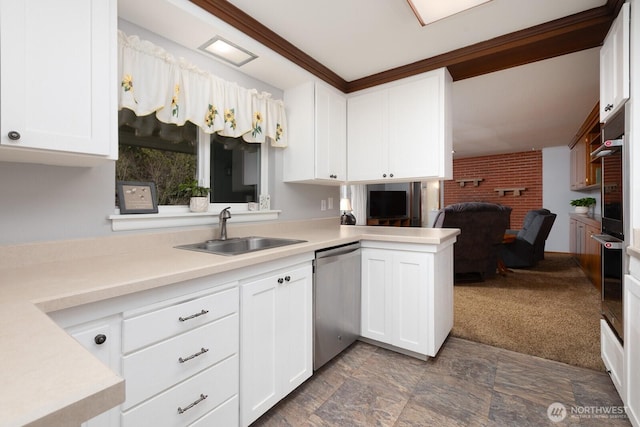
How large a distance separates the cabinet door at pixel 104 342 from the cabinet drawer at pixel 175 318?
0.09 ft

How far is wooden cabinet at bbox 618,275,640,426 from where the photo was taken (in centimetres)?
139

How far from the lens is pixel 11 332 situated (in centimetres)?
67

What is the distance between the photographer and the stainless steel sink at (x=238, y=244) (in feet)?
6.19

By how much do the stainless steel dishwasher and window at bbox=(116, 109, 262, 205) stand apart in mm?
928

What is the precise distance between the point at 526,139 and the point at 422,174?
4.72 meters

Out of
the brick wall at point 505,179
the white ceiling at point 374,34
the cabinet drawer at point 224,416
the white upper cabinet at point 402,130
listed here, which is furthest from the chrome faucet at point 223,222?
the brick wall at point 505,179

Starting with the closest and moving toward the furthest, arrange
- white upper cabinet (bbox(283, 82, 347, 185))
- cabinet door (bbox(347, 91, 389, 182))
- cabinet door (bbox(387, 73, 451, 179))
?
cabinet door (bbox(387, 73, 451, 179)) → white upper cabinet (bbox(283, 82, 347, 185)) → cabinet door (bbox(347, 91, 389, 182))

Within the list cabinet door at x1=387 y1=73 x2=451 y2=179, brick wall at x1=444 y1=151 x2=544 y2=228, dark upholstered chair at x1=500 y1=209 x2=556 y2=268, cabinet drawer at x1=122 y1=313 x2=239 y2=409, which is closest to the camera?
cabinet drawer at x1=122 y1=313 x2=239 y2=409

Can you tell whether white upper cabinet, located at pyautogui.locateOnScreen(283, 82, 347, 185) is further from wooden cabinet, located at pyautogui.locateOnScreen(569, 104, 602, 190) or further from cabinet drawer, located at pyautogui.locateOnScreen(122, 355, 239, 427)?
wooden cabinet, located at pyautogui.locateOnScreen(569, 104, 602, 190)

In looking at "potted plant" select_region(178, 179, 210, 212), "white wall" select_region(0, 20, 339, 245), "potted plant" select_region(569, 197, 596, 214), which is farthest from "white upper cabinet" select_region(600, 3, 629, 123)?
"potted plant" select_region(569, 197, 596, 214)

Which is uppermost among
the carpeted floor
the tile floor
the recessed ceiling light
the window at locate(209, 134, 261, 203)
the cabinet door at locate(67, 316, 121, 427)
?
the recessed ceiling light

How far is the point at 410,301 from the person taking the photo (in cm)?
222

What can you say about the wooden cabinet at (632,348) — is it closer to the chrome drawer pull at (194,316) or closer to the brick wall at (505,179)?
the chrome drawer pull at (194,316)

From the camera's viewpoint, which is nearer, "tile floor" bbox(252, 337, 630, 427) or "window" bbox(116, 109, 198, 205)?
"tile floor" bbox(252, 337, 630, 427)
